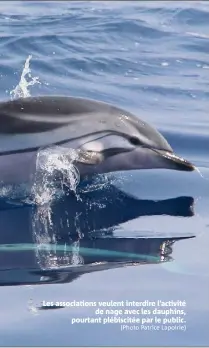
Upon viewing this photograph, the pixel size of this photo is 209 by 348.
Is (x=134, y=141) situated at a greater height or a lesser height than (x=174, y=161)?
greater

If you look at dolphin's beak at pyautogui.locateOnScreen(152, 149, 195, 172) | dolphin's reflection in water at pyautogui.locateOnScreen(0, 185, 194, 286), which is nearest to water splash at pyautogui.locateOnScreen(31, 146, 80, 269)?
dolphin's reflection in water at pyautogui.locateOnScreen(0, 185, 194, 286)

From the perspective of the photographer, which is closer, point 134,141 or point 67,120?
point 67,120

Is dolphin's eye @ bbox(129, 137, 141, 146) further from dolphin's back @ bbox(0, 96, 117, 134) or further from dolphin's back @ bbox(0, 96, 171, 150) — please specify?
dolphin's back @ bbox(0, 96, 117, 134)

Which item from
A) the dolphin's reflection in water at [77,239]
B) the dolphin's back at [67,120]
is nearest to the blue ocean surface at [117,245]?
the dolphin's reflection in water at [77,239]

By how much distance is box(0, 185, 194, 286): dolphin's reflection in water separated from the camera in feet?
19.1

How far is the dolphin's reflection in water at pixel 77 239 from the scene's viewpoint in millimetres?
5812

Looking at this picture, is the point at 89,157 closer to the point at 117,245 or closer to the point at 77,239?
the point at 77,239

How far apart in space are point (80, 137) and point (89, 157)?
178 millimetres

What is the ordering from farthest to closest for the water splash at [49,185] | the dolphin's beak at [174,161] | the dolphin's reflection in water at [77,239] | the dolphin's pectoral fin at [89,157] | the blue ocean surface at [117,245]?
the dolphin's beak at [174,161], the dolphin's pectoral fin at [89,157], the water splash at [49,185], the dolphin's reflection in water at [77,239], the blue ocean surface at [117,245]

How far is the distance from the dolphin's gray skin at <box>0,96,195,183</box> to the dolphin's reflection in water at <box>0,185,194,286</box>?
0.97 feet

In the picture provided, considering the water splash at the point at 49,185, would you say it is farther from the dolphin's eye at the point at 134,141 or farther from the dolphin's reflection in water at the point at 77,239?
the dolphin's eye at the point at 134,141

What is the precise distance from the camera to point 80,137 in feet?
22.4

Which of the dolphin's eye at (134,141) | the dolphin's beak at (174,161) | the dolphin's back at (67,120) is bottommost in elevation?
the dolphin's beak at (174,161)

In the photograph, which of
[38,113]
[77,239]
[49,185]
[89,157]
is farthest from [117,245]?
[38,113]
